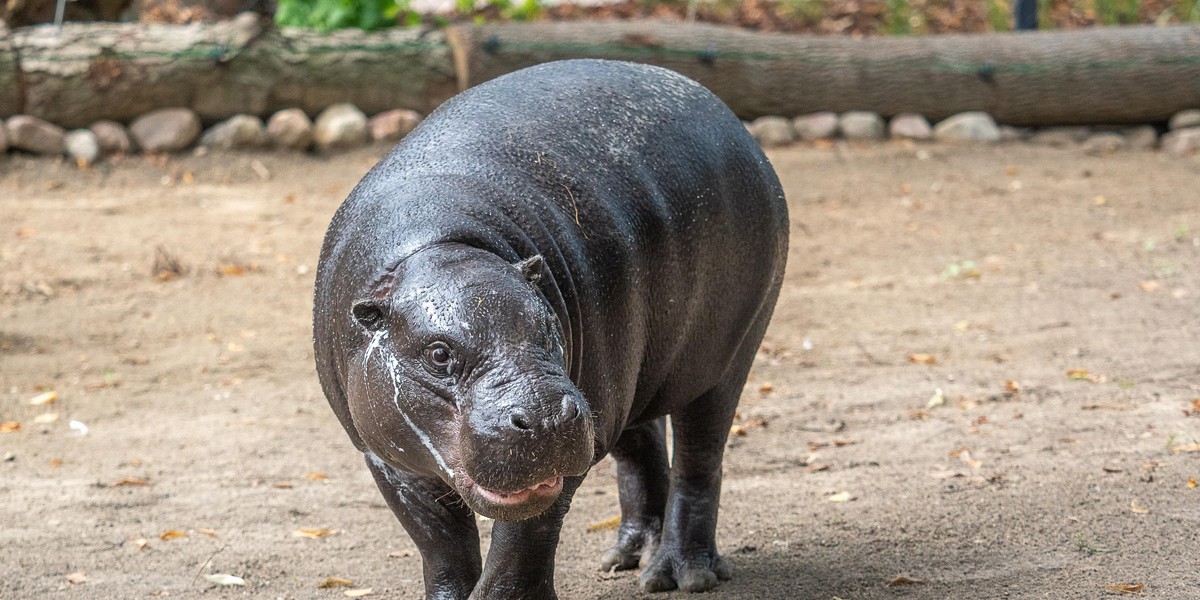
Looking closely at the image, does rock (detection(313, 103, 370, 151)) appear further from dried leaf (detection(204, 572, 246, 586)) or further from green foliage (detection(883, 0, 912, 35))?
dried leaf (detection(204, 572, 246, 586))

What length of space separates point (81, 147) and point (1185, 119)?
29.8 ft

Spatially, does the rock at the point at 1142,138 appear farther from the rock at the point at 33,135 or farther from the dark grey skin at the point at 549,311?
the rock at the point at 33,135

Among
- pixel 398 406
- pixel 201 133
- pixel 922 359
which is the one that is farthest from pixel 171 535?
pixel 201 133

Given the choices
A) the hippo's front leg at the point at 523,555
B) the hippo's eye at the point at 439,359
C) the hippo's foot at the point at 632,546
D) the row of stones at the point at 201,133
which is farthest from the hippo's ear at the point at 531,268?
the row of stones at the point at 201,133

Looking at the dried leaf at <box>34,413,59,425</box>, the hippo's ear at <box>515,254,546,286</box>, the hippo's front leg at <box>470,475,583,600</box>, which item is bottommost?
the dried leaf at <box>34,413,59,425</box>

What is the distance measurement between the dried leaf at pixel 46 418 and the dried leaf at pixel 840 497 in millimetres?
3646

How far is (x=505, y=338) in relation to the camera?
9.16 feet

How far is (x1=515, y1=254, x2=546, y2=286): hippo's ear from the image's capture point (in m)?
2.96

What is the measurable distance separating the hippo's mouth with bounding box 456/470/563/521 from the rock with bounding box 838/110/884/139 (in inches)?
353

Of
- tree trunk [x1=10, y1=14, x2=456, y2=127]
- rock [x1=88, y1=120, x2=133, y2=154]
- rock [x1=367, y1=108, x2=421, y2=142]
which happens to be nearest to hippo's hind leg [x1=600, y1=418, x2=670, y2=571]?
rock [x1=367, y1=108, x2=421, y2=142]

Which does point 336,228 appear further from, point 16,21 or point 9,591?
point 16,21

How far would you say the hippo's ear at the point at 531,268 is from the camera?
296cm

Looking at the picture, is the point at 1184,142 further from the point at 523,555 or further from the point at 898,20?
the point at 523,555

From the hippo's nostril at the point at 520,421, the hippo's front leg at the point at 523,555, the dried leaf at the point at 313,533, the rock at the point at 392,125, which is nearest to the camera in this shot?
the hippo's nostril at the point at 520,421
